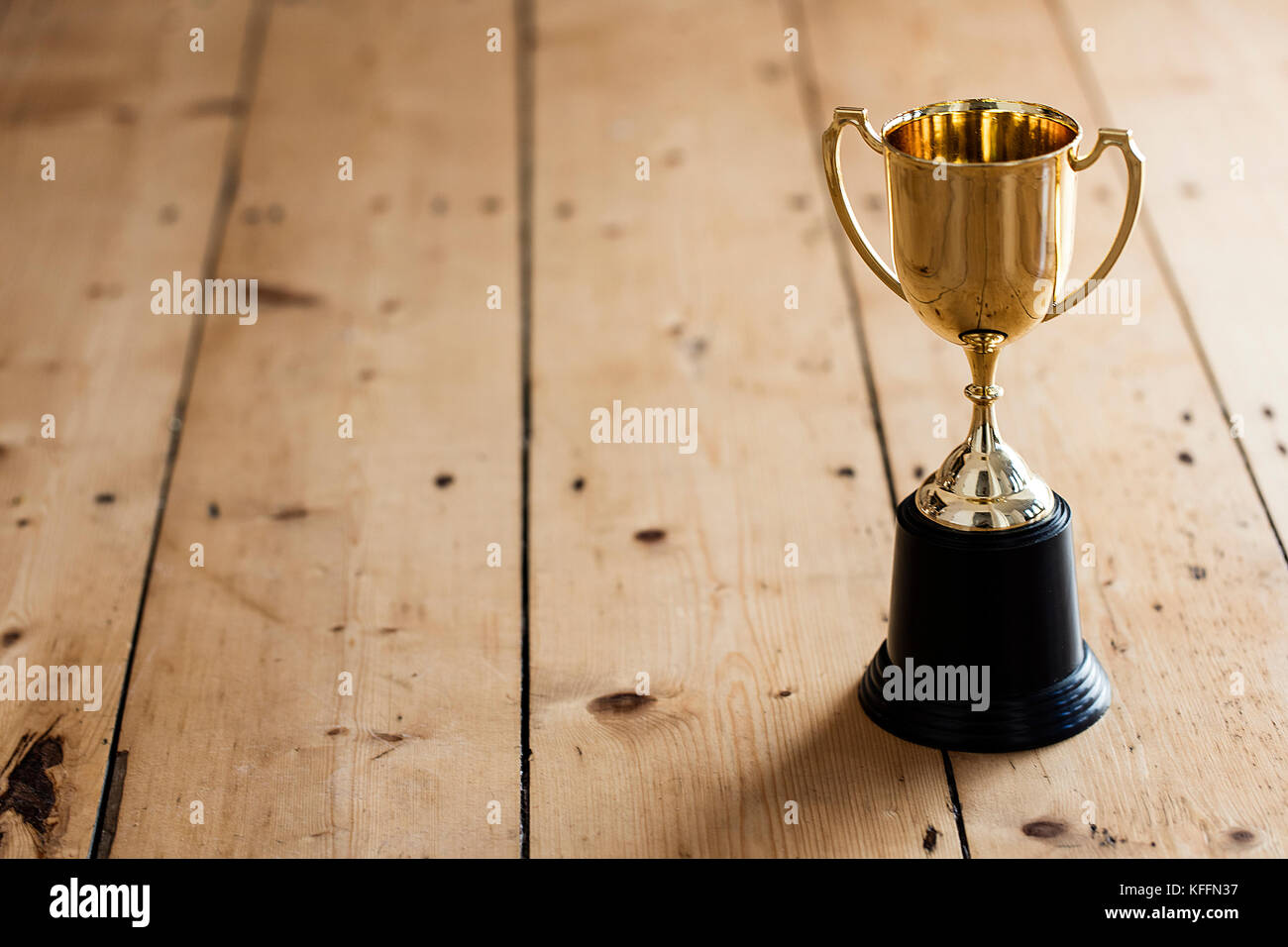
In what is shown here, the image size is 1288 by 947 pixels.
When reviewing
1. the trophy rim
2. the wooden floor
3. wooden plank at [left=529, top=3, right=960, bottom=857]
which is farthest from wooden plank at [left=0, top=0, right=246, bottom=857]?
the trophy rim

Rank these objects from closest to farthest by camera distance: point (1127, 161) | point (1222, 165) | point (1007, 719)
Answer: point (1127, 161), point (1007, 719), point (1222, 165)

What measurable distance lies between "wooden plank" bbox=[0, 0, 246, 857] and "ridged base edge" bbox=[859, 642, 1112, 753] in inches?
19.5

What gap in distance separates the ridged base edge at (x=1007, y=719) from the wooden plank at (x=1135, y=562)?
10 mm

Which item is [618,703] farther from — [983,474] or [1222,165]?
[1222,165]

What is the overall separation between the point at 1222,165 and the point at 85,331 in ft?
4.05

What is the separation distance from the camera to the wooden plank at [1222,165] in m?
1.25

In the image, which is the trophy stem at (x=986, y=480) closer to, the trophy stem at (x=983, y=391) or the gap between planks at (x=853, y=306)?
the trophy stem at (x=983, y=391)

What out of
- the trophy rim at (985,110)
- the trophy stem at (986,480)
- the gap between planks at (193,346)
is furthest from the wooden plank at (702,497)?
the trophy rim at (985,110)

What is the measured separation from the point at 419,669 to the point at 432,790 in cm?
12

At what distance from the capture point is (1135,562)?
104cm

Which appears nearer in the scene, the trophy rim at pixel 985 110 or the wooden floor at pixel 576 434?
the trophy rim at pixel 985 110

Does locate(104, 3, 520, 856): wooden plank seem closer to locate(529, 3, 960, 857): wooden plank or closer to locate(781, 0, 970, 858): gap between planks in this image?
locate(529, 3, 960, 857): wooden plank

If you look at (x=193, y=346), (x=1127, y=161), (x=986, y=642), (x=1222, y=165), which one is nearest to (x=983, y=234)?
(x=1127, y=161)

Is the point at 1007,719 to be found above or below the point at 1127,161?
below
